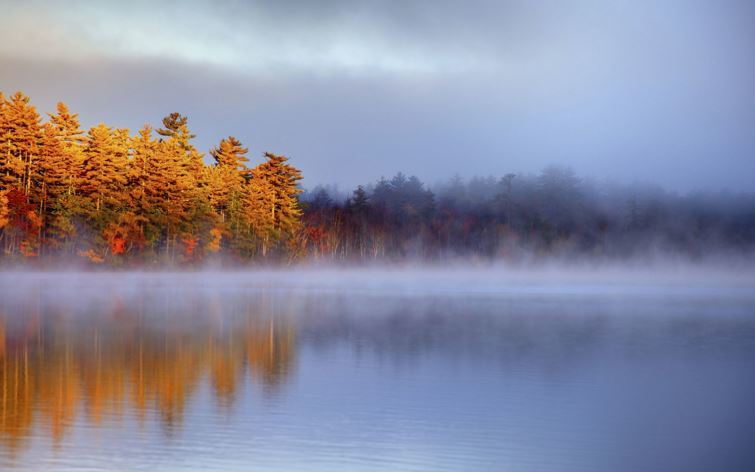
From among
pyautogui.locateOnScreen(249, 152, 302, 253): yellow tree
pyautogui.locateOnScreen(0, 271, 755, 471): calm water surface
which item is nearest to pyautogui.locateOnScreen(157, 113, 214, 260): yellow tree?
pyautogui.locateOnScreen(249, 152, 302, 253): yellow tree

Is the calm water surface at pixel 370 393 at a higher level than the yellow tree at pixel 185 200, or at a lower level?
lower

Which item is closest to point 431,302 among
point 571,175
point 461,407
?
point 461,407

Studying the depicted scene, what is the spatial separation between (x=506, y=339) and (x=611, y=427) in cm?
807

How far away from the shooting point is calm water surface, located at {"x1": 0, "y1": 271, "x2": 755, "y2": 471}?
7281 millimetres

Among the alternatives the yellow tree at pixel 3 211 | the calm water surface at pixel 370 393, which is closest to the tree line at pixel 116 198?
the yellow tree at pixel 3 211

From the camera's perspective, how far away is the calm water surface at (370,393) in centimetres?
728

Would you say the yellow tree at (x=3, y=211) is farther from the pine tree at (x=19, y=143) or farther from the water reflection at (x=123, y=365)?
the water reflection at (x=123, y=365)

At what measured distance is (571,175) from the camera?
89688 mm

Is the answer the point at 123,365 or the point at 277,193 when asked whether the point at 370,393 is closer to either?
the point at 123,365

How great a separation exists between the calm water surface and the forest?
2758cm

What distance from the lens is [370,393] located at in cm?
1026

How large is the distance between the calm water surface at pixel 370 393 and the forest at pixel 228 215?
27.6m

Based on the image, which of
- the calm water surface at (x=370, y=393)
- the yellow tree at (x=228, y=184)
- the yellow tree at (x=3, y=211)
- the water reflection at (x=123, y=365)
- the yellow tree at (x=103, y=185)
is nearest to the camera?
the calm water surface at (x=370, y=393)

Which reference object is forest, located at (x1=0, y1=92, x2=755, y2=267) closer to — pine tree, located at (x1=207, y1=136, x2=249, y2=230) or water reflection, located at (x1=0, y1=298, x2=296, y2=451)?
pine tree, located at (x1=207, y1=136, x2=249, y2=230)
